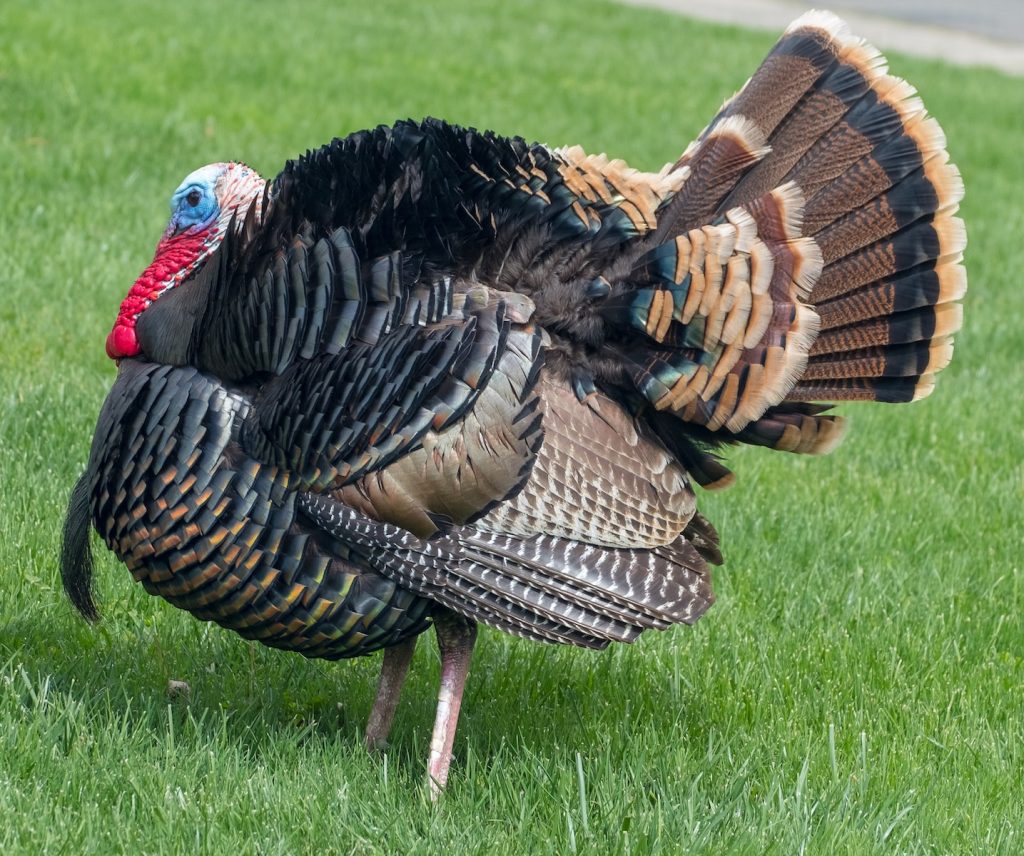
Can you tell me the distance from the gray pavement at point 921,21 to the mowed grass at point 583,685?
11641 millimetres

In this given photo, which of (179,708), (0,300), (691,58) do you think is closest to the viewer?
(179,708)

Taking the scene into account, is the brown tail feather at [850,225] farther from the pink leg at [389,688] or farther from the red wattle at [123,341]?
the red wattle at [123,341]

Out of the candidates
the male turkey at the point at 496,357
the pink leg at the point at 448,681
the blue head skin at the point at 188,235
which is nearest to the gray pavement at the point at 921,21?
the male turkey at the point at 496,357

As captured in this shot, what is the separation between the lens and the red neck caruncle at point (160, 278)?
12.3 feet

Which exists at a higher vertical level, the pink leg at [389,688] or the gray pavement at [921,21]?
the gray pavement at [921,21]

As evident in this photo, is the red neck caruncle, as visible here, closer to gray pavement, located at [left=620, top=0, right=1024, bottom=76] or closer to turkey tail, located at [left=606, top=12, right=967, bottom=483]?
turkey tail, located at [left=606, top=12, right=967, bottom=483]

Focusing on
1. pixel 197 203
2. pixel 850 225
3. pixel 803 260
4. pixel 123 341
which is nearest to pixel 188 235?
pixel 197 203

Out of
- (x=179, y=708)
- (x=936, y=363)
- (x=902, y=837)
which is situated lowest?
(x=179, y=708)

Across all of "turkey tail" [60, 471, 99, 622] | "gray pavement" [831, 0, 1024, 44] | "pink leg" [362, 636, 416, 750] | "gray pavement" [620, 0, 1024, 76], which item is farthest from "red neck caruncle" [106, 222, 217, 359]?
"gray pavement" [831, 0, 1024, 44]

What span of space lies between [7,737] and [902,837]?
6.78 ft

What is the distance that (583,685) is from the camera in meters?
4.32

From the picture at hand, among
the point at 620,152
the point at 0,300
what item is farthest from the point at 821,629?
the point at 620,152

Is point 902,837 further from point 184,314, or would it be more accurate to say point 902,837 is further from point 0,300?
point 0,300

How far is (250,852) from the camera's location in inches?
125
